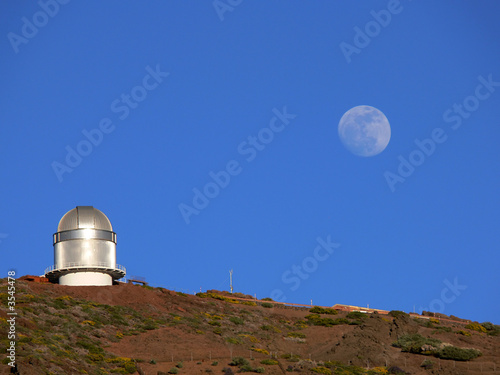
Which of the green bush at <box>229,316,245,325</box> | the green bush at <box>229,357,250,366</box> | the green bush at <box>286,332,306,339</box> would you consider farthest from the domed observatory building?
the green bush at <box>229,357,250,366</box>

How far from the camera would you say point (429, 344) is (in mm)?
55062

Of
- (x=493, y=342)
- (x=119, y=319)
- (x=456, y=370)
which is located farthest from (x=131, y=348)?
(x=493, y=342)

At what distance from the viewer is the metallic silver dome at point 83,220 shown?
195 ft

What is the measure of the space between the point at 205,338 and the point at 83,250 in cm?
1271

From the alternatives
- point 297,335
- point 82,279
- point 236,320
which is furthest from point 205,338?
point 82,279

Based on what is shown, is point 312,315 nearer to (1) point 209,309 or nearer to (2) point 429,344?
(1) point 209,309

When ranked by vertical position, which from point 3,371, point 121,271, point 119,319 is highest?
point 121,271

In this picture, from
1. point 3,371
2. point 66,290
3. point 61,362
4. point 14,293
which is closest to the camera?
point 3,371

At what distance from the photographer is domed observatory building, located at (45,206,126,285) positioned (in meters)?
59.0

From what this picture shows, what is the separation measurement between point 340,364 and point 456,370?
7.54m

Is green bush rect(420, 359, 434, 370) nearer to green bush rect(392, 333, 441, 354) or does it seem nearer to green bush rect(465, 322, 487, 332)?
green bush rect(392, 333, 441, 354)

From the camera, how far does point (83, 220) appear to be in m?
59.7

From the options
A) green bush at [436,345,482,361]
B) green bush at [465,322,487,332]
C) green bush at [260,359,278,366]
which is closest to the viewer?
green bush at [260,359,278,366]

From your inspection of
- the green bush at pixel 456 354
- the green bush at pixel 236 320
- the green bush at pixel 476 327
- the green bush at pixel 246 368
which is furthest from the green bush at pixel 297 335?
the green bush at pixel 476 327
